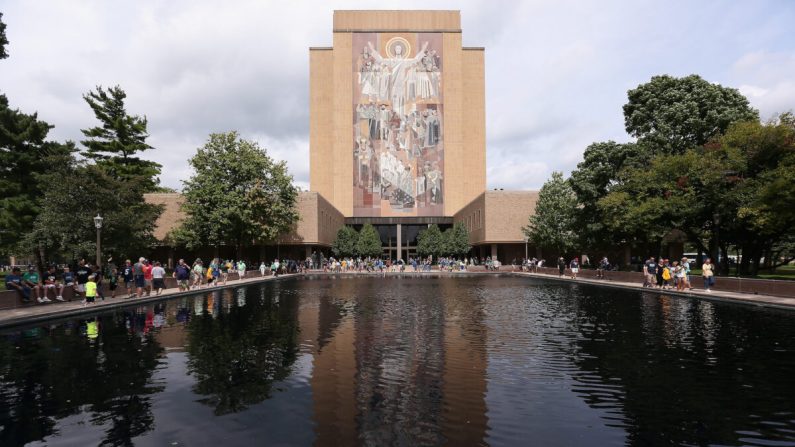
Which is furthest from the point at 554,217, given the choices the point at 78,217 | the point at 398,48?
the point at 398,48

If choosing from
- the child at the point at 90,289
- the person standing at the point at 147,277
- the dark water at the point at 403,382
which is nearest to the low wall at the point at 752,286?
the dark water at the point at 403,382

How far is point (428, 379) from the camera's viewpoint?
26.8 ft

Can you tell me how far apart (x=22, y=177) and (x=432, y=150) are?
5501cm

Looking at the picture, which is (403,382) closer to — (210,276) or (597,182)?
(210,276)

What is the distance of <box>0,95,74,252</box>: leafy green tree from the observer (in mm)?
34219

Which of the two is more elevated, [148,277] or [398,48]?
[398,48]

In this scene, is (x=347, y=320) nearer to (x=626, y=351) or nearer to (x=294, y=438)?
(x=626, y=351)

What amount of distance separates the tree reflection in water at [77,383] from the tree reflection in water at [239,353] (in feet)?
2.74

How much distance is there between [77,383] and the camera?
815 centimetres

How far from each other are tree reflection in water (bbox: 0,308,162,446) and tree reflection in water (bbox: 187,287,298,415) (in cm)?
84

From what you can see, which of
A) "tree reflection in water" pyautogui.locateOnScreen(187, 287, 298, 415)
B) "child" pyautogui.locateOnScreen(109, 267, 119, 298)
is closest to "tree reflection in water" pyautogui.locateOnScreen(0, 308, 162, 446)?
"tree reflection in water" pyautogui.locateOnScreen(187, 287, 298, 415)

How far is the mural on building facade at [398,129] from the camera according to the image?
80.1 meters

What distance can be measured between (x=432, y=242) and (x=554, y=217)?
22916mm

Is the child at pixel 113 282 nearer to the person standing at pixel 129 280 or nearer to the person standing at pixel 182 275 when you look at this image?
the person standing at pixel 129 280
